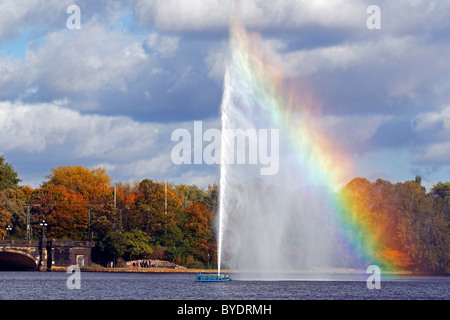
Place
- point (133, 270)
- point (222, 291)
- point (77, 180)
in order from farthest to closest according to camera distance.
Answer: point (77, 180)
point (133, 270)
point (222, 291)

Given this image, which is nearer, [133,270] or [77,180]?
[133,270]

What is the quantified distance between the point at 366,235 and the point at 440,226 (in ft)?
43.4

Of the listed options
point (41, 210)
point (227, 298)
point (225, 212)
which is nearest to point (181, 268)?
point (41, 210)

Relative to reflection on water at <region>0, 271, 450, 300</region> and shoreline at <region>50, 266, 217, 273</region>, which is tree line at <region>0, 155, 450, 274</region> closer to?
shoreline at <region>50, 266, 217, 273</region>

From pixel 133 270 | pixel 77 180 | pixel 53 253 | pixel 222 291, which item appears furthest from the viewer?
pixel 77 180

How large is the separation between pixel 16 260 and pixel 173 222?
2602 cm

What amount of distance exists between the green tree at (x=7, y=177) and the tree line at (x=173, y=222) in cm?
1791

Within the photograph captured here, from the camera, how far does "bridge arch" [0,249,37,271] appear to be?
385 feet

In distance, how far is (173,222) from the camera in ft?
411

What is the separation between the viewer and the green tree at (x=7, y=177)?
15561 centimetres

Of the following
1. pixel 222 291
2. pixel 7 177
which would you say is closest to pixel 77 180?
pixel 7 177

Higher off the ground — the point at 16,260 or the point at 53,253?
the point at 53,253

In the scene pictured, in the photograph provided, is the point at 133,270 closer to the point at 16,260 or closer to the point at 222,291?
the point at 16,260

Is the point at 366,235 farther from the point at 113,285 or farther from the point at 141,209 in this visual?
the point at 113,285
